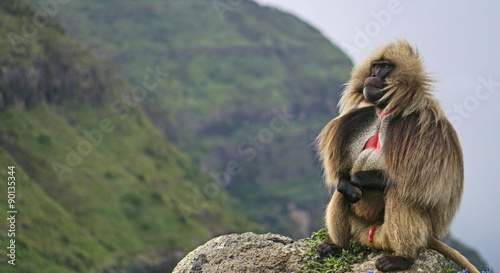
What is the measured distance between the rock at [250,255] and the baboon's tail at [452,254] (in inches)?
3.2

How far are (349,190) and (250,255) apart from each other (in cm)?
143

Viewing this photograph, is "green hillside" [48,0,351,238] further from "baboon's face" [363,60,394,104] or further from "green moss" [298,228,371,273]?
"baboon's face" [363,60,394,104]

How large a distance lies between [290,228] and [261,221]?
492 centimetres

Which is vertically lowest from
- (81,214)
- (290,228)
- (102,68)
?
(290,228)

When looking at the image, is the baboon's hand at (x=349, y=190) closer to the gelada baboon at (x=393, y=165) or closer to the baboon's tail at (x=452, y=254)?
the gelada baboon at (x=393, y=165)

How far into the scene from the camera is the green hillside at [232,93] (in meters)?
149

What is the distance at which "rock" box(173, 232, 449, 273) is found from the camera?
945 centimetres

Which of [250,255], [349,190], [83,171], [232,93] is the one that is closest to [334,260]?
[349,190]

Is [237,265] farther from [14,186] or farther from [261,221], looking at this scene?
[261,221]

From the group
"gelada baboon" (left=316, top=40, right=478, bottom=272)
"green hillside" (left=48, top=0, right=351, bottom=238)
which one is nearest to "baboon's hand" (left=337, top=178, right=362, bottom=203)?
"gelada baboon" (left=316, top=40, right=478, bottom=272)

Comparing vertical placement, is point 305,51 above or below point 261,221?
above

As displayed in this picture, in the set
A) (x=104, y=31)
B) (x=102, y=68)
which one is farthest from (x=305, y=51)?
(x=102, y=68)

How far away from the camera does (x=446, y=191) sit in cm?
896

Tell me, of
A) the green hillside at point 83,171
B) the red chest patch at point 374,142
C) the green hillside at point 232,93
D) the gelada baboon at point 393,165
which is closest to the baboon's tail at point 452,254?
the gelada baboon at point 393,165
